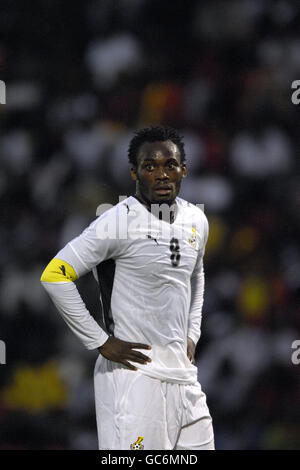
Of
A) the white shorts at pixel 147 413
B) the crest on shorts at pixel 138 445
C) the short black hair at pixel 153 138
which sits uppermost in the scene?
the short black hair at pixel 153 138

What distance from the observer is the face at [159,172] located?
3.89 feet

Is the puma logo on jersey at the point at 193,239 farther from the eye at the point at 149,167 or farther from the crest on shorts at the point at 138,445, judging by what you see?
the crest on shorts at the point at 138,445

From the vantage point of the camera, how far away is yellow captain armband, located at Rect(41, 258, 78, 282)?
1172mm

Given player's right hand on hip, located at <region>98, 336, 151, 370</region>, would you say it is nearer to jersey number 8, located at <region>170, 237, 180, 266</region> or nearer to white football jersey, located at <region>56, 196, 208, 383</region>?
white football jersey, located at <region>56, 196, 208, 383</region>

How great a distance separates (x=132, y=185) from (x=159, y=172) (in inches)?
18.9

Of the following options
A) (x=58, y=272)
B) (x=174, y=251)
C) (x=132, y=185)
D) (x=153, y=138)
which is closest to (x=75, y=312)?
(x=58, y=272)

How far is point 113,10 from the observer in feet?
5.57

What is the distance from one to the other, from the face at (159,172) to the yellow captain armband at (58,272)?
0.60 feet

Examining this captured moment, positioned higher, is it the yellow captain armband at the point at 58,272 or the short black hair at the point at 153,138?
the short black hair at the point at 153,138

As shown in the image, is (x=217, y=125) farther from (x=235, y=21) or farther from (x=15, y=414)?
(x=15, y=414)

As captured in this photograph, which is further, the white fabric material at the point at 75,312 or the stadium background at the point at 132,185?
the stadium background at the point at 132,185

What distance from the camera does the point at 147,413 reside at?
113 centimetres

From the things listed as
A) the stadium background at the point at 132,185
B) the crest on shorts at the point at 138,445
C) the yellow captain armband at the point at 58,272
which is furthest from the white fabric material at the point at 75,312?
the stadium background at the point at 132,185

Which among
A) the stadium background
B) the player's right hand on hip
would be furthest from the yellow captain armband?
the stadium background
